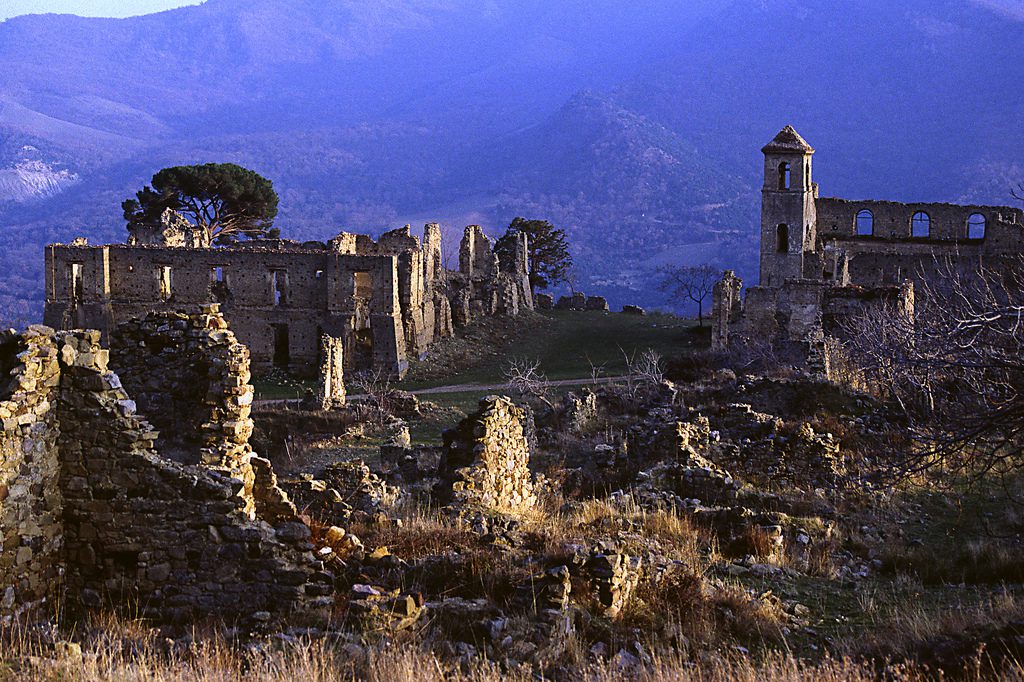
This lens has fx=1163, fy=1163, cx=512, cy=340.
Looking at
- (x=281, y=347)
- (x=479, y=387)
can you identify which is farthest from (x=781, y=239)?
(x=281, y=347)

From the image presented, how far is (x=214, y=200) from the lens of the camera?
7344 cm

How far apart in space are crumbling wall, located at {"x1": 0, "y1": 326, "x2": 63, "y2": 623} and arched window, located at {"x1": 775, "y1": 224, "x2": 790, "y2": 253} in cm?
5690

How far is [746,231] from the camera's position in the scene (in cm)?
14000

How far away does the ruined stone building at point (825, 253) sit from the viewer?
41.8 meters

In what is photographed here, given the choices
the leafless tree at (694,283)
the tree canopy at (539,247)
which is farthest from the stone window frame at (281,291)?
the tree canopy at (539,247)

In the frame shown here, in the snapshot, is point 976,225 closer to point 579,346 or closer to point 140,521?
point 579,346

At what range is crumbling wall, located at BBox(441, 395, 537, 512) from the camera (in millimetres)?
13594

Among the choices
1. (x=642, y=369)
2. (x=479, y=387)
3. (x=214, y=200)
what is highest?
(x=214, y=200)

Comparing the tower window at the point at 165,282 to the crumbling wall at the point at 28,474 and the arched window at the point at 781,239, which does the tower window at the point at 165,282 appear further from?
the crumbling wall at the point at 28,474

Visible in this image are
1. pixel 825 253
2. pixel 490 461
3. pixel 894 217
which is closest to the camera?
pixel 490 461

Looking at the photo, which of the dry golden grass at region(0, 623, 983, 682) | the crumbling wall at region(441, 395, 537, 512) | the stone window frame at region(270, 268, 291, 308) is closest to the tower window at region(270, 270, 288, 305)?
the stone window frame at region(270, 268, 291, 308)

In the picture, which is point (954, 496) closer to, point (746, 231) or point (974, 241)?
point (974, 241)

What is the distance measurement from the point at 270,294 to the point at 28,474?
143ft

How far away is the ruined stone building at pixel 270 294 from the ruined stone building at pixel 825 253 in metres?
13.7
